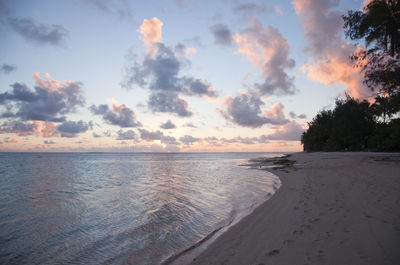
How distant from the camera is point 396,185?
11000mm

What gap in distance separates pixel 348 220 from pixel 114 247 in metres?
7.29

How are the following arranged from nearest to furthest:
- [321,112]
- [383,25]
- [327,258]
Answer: [327,258] → [383,25] → [321,112]

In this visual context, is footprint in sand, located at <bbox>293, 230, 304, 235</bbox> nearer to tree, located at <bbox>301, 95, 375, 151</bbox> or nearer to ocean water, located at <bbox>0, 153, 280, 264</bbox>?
ocean water, located at <bbox>0, 153, 280, 264</bbox>

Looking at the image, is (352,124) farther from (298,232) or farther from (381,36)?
(298,232)

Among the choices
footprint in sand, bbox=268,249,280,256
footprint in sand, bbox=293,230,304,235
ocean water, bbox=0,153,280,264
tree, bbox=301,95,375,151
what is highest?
tree, bbox=301,95,375,151

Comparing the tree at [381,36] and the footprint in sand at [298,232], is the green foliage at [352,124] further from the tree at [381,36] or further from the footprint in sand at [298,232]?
the footprint in sand at [298,232]

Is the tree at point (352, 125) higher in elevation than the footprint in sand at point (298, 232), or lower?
higher

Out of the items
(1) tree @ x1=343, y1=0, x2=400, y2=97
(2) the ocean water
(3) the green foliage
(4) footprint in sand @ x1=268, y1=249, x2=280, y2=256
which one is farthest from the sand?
(3) the green foliage

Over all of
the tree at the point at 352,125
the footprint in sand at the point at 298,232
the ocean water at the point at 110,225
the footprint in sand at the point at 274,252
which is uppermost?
the tree at the point at 352,125

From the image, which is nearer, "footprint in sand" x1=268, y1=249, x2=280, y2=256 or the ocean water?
"footprint in sand" x1=268, y1=249, x2=280, y2=256

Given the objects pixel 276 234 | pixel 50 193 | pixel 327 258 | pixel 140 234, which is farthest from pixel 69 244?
pixel 50 193

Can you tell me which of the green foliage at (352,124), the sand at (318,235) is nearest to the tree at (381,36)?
the sand at (318,235)

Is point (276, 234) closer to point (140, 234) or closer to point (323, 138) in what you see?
point (140, 234)

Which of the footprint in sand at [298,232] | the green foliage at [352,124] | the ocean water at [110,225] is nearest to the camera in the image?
the footprint in sand at [298,232]
